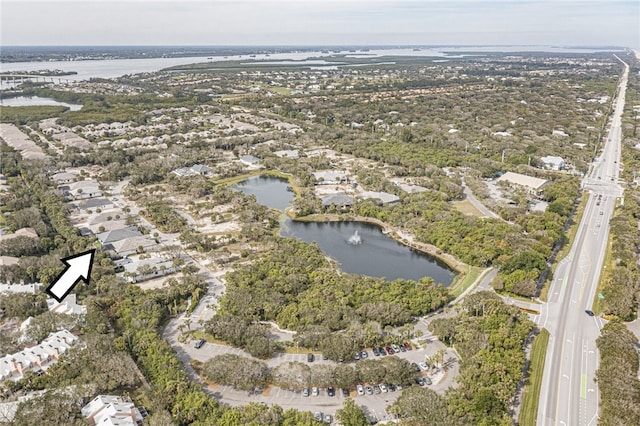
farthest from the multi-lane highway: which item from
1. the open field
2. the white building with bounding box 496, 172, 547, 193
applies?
the open field

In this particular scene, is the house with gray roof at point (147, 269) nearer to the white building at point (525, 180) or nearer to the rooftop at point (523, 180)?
the white building at point (525, 180)

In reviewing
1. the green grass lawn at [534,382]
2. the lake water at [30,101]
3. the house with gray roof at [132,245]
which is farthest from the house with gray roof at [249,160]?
the lake water at [30,101]

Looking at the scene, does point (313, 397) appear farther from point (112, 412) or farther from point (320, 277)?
point (320, 277)

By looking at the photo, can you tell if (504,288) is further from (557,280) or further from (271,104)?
(271,104)

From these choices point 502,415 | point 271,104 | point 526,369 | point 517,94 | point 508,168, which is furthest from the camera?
point 517,94

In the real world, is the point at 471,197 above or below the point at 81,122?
below

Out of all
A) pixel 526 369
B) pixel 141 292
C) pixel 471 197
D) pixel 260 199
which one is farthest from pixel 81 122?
pixel 526 369

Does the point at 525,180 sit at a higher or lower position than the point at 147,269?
lower

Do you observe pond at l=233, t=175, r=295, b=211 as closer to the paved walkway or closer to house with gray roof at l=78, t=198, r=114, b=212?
house with gray roof at l=78, t=198, r=114, b=212

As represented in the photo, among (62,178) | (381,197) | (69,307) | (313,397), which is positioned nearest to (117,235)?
(69,307)
